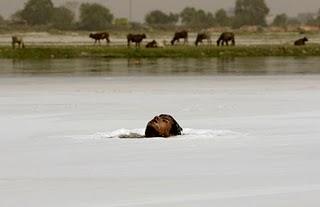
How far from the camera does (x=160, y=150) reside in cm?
916

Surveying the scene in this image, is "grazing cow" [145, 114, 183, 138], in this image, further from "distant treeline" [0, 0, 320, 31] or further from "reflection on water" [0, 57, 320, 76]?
"distant treeline" [0, 0, 320, 31]

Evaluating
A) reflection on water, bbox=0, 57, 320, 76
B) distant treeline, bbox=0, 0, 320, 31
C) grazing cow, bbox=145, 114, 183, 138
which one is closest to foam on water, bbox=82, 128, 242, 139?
grazing cow, bbox=145, 114, 183, 138

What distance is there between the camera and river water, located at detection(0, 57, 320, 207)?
268 inches

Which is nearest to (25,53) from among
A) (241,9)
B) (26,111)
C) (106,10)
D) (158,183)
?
(26,111)

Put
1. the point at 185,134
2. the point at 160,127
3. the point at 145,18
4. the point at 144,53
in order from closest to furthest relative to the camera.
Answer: the point at 160,127 < the point at 185,134 < the point at 144,53 < the point at 145,18

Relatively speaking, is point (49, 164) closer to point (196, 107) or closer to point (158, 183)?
point (158, 183)

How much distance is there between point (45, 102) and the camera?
15570mm

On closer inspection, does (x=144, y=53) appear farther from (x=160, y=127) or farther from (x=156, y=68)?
(x=160, y=127)

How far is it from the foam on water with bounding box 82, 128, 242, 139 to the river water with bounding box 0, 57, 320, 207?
0.01 metres

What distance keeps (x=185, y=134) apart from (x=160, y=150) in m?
1.58

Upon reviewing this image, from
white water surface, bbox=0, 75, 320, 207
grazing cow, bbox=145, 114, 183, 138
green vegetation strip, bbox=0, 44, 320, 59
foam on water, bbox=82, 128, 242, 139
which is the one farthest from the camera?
green vegetation strip, bbox=0, 44, 320, 59

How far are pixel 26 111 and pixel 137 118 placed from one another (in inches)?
85.9

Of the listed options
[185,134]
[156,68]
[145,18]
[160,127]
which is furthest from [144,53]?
[145,18]

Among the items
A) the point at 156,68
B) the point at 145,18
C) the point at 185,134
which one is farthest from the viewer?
the point at 145,18
